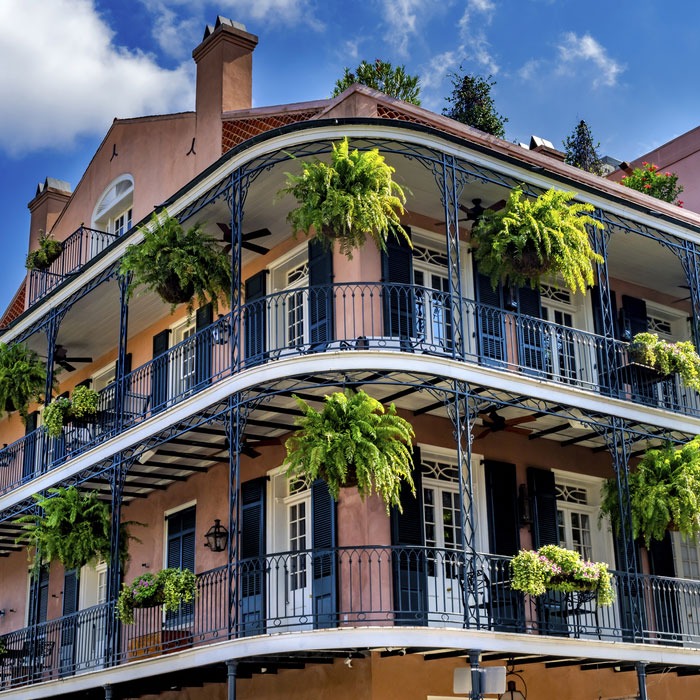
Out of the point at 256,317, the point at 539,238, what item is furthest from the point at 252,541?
the point at 539,238

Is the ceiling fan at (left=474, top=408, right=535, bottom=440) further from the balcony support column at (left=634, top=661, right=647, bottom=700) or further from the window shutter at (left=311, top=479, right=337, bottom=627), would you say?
the balcony support column at (left=634, top=661, right=647, bottom=700)

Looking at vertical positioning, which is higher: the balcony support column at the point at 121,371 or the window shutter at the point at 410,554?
the balcony support column at the point at 121,371

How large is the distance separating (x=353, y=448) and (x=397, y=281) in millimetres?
3045

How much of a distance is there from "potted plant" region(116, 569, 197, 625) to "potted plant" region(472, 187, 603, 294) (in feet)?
16.6

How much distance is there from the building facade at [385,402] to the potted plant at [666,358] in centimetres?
28

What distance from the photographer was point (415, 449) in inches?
551

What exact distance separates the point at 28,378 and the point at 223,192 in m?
5.94

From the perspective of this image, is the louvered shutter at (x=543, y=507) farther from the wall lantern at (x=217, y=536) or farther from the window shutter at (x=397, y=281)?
the wall lantern at (x=217, y=536)

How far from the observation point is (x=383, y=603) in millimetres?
12992

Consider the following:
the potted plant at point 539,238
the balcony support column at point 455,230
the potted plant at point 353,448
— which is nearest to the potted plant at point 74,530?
the potted plant at point 353,448

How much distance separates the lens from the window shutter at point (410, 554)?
42.6ft

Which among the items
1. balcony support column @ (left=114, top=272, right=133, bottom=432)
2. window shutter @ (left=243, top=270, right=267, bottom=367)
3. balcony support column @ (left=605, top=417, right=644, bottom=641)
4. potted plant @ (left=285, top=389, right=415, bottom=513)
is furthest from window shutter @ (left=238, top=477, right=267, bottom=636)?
balcony support column @ (left=605, top=417, right=644, bottom=641)

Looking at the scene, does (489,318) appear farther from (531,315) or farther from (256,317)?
(256,317)

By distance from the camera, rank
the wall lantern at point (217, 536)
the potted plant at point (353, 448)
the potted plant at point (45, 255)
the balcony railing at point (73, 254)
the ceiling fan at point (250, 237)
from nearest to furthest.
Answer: the potted plant at point (353, 448) < the wall lantern at point (217, 536) < the ceiling fan at point (250, 237) < the balcony railing at point (73, 254) < the potted plant at point (45, 255)
